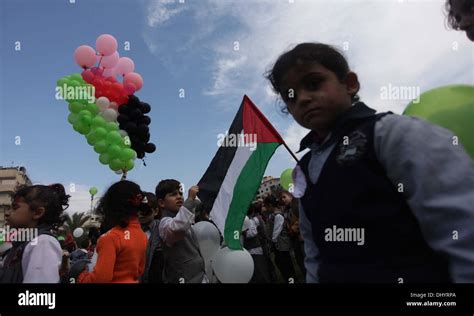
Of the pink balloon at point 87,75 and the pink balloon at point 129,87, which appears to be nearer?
the pink balloon at point 87,75

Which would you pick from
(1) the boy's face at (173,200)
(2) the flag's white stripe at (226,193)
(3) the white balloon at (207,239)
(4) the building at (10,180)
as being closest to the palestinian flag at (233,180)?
(2) the flag's white stripe at (226,193)

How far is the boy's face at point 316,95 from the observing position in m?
0.85

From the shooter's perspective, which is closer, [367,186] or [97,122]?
[367,186]

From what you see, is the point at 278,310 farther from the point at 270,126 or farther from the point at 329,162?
the point at 270,126

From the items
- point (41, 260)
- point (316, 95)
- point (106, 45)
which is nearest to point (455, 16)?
point (316, 95)

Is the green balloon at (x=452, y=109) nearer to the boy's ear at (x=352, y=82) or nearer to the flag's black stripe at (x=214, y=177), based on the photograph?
the boy's ear at (x=352, y=82)

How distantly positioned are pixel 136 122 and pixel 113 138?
378mm

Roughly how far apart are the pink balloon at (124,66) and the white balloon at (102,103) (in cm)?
33

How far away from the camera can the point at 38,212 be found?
155 centimetres

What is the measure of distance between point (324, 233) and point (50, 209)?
1.26 meters

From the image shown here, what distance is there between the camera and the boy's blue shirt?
0.65 m

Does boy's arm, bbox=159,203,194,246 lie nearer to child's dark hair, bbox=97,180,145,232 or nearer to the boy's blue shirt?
child's dark hair, bbox=97,180,145,232

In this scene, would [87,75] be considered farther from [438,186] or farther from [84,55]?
[438,186]
